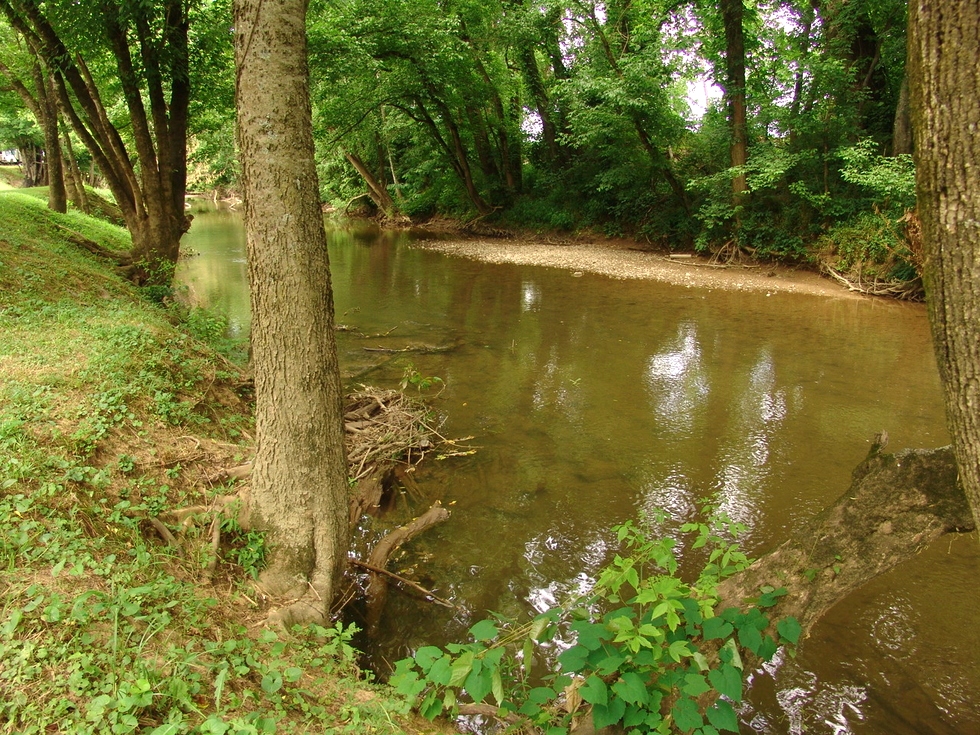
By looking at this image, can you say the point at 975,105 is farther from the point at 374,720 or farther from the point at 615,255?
the point at 615,255

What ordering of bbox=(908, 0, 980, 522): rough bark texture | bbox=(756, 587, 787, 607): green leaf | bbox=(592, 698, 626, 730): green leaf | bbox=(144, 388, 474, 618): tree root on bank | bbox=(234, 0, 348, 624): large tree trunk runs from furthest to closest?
bbox=(144, 388, 474, 618): tree root on bank → bbox=(234, 0, 348, 624): large tree trunk → bbox=(756, 587, 787, 607): green leaf → bbox=(592, 698, 626, 730): green leaf → bbox=(908, 0, 980, 522): rough bark texture

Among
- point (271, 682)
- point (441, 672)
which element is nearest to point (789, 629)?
point (441, 672)

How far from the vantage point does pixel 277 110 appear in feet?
10.4

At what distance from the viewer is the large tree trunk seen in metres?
3.16

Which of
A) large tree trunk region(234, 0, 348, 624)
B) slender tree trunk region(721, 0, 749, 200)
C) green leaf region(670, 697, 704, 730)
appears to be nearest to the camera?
green leaf region(670, 697, 704, 730)

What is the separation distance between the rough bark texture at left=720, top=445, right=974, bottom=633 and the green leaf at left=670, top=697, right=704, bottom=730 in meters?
0.79

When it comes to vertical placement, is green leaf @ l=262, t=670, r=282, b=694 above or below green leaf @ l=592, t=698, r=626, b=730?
below

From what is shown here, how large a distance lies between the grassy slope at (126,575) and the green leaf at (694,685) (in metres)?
1.22

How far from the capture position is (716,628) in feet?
8.25

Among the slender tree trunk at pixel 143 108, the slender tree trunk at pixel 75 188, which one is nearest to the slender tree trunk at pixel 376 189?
the slender tree trunk at pixel 75 188

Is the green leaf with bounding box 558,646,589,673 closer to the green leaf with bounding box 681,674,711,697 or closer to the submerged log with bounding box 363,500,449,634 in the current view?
the green leaf with bounding box 681,674,711,697

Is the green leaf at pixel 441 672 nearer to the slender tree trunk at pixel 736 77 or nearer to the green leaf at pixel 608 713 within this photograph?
the green leaf at pixel 608 713

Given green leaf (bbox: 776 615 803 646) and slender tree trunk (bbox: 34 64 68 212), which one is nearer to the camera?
green leaf (bbox: 776 615 803 646)

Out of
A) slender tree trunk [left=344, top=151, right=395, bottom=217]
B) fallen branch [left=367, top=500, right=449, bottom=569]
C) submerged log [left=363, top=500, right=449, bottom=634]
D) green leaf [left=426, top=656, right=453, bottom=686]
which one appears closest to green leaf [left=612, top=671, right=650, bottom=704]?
green leaf [left=426, top=656, right=453, bottom=686]
